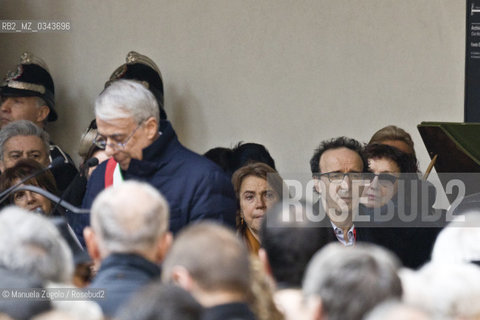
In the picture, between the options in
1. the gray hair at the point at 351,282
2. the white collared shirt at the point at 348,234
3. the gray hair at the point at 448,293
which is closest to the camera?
the gray hair at the point at 351,282

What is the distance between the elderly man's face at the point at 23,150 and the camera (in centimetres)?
545

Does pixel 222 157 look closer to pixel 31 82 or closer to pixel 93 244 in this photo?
pixel 31 82

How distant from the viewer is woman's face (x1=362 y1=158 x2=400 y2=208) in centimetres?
516

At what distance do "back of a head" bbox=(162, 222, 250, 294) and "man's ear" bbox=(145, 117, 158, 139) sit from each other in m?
1.51

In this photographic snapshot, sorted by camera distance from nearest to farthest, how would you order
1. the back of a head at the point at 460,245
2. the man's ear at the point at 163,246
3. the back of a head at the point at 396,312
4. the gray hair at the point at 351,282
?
the back of a head at the point at 396,312
the gray hair at the point at 351,282
the man's ear at the point at 163,246
the back of a head at the point at 460,245

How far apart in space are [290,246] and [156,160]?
1.27 metres

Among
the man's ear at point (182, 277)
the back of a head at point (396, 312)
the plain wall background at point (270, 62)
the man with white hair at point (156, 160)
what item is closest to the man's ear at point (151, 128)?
the man with white hair at point (156, 160)

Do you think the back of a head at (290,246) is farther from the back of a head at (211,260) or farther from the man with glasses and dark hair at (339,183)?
the man with glasses and dark hair at (339,183)

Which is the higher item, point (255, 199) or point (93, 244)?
point (93, 244)

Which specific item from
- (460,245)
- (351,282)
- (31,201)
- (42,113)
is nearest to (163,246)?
(351,282)

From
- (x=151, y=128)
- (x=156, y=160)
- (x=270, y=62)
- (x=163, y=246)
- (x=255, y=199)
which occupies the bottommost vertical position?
(x=255, y=199)

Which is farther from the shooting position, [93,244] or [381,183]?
[381,183]

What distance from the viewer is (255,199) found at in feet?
17.0

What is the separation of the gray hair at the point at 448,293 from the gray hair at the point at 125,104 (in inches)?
63.9
